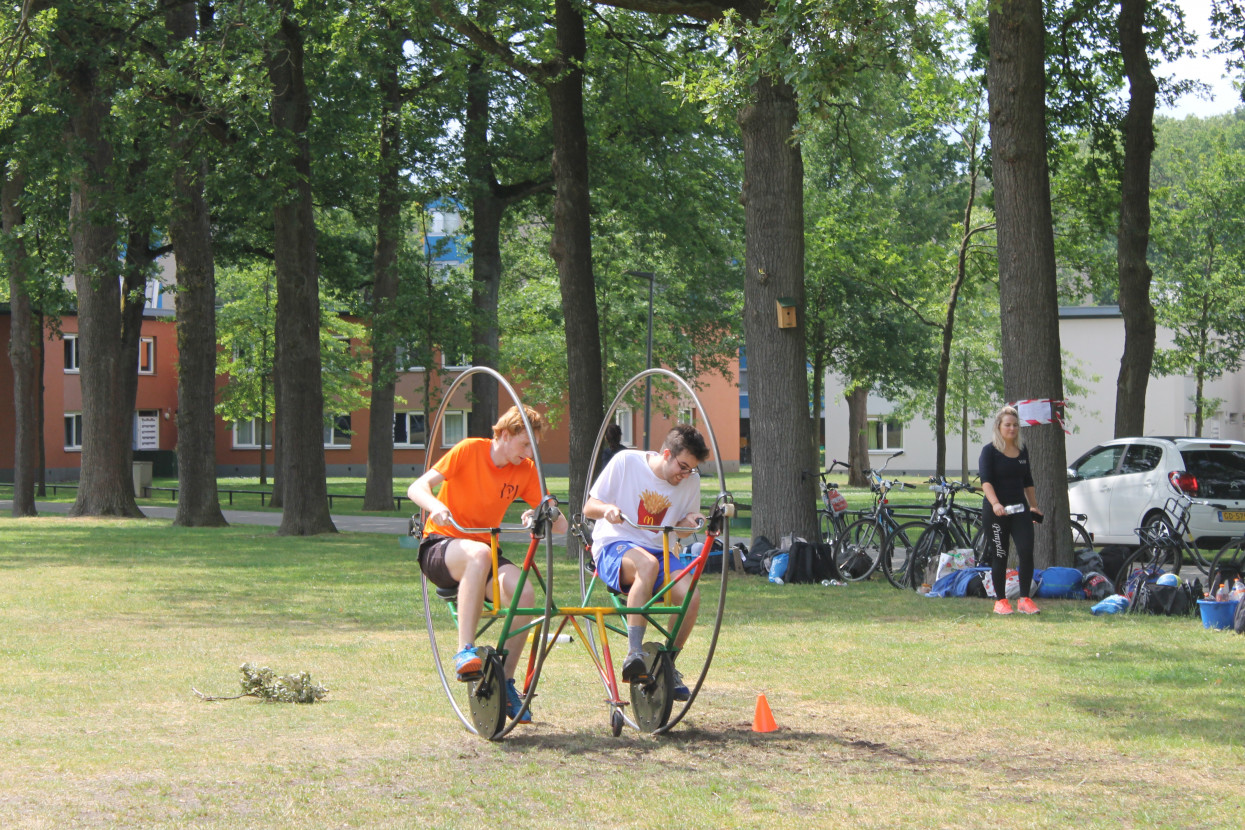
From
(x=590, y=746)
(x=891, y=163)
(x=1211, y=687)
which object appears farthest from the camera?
(x=891, y=163)

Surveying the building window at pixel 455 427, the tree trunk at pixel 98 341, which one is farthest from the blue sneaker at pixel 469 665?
the building window at pixel 455 427

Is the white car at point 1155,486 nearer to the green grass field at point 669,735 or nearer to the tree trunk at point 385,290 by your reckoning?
the green grass field at point 669,735

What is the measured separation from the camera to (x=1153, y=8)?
2214cm

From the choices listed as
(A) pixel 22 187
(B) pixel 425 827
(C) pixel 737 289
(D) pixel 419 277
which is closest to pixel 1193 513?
(B) pixel 425 827

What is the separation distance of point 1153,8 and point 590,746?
64.3 ft

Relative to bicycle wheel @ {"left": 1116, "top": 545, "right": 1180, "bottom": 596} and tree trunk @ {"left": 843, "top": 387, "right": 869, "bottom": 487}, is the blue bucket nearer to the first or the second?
bicycle wheel @ {"left": 1116, "top": 545, "right": 1180, "bottom": 596}

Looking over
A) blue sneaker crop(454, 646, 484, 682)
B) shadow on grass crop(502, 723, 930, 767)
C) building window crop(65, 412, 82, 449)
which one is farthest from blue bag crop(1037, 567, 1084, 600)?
building window crop(65, 412, 82, 449)

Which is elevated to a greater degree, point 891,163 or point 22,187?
point 891,163

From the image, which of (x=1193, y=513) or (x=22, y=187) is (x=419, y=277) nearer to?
(x=22, y=187)

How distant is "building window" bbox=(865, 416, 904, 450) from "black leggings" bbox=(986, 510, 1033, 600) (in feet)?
177

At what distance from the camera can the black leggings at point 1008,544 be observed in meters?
12.4

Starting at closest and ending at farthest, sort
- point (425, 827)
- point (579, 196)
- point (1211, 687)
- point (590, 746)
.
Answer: point (425, 827)
point (590, 746)
point (1211, 687)
point (579, 196)

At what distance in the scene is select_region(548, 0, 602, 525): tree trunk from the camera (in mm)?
17656

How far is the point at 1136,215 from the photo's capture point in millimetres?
19562
